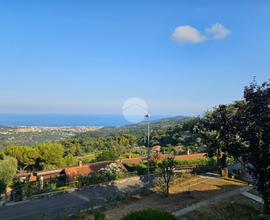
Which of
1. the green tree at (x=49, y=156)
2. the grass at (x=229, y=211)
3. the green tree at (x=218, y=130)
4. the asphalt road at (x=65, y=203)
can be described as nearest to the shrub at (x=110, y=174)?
the asphalt road at (x=65, y=203)

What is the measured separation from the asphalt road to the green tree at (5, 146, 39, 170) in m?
31.8

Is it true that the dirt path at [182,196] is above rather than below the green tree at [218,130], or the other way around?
below

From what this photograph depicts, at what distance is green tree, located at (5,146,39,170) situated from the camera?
5666cm

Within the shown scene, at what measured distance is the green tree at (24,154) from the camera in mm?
56659

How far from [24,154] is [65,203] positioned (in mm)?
36751

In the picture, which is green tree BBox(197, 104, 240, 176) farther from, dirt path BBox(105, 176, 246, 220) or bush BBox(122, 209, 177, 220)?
bush BBox(122, 209, 177, 220)

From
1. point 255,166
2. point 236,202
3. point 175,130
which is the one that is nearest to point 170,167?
point 236,202

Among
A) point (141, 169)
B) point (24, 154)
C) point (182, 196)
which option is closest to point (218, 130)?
point (182, 196)

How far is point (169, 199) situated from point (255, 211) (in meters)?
4.95

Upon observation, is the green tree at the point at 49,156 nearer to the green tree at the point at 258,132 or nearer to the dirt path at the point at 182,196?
the dirt path at the point at 182,196

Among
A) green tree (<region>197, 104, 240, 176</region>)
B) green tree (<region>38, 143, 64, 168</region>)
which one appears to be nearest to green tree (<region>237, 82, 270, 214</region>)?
green tree (<region>197, 104, 240, 176</region>)

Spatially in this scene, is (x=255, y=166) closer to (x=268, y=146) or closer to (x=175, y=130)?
(x=268, y=146)

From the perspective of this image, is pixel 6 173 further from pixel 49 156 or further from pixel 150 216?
pixel 150 216

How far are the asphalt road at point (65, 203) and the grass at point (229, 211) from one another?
6260mm
